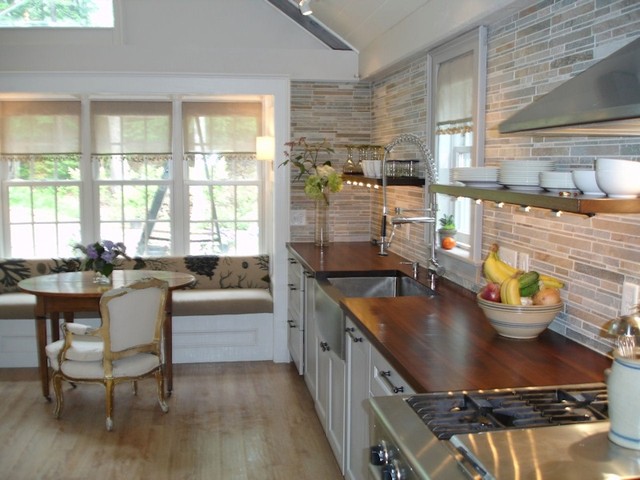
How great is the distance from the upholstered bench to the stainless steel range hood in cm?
395

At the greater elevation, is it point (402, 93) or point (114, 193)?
point (402, 93)

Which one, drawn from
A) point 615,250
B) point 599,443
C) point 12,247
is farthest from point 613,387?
point 12,247

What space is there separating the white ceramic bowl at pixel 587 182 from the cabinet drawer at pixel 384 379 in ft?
2.64

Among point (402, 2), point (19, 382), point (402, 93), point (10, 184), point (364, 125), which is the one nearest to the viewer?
point (402, 2)

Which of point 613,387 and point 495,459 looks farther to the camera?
point 613,387

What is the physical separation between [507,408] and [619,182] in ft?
2.18

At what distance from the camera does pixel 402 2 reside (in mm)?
4172

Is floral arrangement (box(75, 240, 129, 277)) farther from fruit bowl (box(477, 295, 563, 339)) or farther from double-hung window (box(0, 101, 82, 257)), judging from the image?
fruit bowl (box(477, 295, 563, 339))

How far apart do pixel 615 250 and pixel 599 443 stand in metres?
0.90

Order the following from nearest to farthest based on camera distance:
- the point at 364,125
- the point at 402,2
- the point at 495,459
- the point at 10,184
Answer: the point at 495,459 < the point at 402,2 < the point at 364,125 < the point at 10,184

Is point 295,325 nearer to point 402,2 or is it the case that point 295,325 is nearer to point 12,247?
point 402,2

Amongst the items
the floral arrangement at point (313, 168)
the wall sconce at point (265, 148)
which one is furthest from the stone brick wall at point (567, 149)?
the wall sconce at point (265, 148)

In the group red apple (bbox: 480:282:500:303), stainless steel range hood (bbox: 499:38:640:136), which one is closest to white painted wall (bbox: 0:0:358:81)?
red apple (bbox: 480:282:500:303)

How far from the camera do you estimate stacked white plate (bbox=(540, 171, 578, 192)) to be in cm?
217
